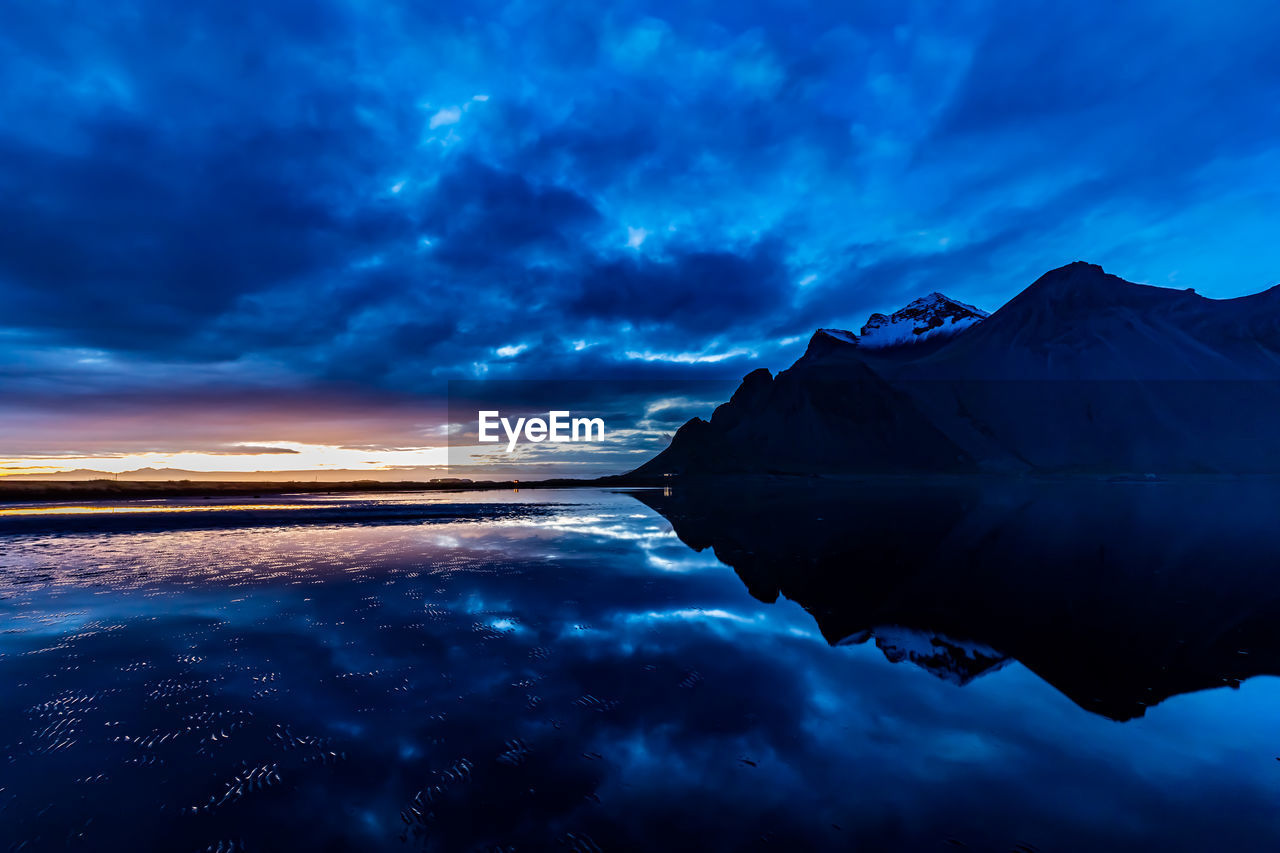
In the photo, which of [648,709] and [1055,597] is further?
[1055,597]

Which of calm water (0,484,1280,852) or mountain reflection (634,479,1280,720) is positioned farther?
mountain reflection (634,479,1280,720)

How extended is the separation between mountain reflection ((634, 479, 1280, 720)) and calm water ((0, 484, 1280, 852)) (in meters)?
0.12

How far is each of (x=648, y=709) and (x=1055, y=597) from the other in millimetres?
15040

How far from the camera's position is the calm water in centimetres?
631

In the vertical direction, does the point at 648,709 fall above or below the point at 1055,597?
above

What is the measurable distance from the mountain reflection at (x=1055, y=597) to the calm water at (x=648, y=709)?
0.12 meters

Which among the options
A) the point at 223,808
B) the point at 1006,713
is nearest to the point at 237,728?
the point at 223,808

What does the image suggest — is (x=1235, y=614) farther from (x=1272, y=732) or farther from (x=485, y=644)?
(x=485, y=644)

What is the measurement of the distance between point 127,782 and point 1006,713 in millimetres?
14157

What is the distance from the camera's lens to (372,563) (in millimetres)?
23984

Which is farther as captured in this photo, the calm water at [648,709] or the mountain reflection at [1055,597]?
the mountain reflection at [1055,597]

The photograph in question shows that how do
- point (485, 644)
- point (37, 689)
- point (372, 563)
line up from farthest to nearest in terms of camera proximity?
point (372, 563) < point (485, 644) < point (37, 689)

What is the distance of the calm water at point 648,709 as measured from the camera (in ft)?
20.7

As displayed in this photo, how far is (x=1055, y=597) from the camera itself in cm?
1645
